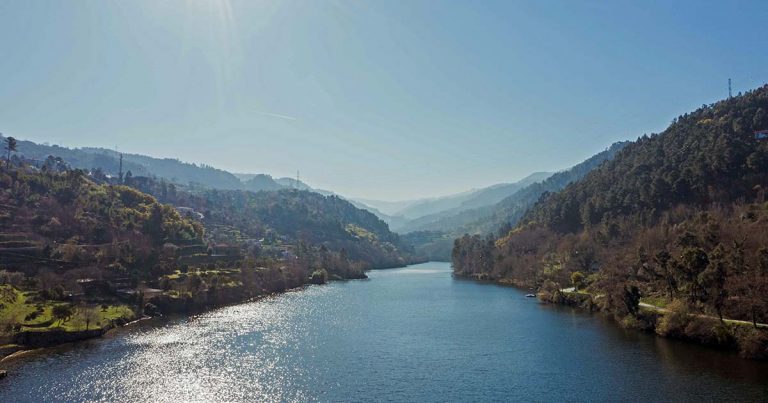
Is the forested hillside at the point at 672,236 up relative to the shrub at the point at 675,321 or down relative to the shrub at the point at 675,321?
up

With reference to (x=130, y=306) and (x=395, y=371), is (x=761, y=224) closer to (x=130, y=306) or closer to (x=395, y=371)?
(x=395, y=371)

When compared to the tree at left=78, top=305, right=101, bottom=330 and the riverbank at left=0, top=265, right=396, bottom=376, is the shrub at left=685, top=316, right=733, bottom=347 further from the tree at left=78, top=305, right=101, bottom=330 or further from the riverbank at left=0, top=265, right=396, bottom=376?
the tree at left=78, top=305, right=101, bottom=330

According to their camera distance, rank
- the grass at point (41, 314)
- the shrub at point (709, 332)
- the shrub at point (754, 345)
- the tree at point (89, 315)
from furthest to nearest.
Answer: the tree at point (89, 315) < the grass at point (41, 314) < the shrub at point (709, 332) < the shrub at point (754, 345)

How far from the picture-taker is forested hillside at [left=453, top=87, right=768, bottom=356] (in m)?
56.4

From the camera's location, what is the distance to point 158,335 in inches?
2650

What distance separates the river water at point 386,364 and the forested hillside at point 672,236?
5.11 m

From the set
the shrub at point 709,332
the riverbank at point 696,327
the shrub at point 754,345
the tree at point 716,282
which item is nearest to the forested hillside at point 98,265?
the riverbank at point 696,327

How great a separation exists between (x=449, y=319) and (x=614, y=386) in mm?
37164

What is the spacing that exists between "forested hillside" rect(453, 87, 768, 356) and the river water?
16.8 ft

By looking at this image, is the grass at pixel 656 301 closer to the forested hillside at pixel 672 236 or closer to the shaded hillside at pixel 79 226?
the forested hillside at pixel 672 236

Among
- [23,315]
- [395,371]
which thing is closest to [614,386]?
[395,371]

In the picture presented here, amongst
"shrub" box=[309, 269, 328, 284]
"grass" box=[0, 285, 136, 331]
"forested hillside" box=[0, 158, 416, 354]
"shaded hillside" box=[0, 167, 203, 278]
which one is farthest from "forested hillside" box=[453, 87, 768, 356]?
"shaded hillside" box=[0, 167, 203, 278]

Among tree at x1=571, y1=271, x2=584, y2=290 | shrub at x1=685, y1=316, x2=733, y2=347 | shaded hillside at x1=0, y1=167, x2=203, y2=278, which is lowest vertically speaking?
shrub at x1=685, y1=316, x2=733, y2=347

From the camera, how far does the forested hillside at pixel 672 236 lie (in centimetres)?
5638
